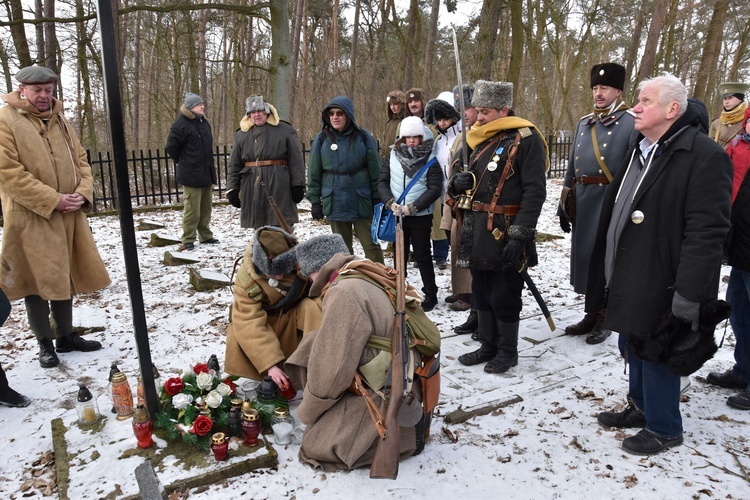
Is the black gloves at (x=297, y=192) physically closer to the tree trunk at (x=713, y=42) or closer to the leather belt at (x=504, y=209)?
the leather belt at (x=504, y=209)

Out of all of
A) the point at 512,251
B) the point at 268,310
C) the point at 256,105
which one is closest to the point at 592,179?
the point at 512,251

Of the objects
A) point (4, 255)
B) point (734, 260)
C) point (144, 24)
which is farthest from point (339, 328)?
point (144, 24)

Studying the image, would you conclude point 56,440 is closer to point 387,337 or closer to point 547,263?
point 387,337

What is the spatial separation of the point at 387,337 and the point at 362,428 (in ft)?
1.62

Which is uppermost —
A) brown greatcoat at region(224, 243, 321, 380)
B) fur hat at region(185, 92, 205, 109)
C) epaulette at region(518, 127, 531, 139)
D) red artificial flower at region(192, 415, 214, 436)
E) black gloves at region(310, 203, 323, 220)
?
fur hat at region(185, 92, 205, 109)

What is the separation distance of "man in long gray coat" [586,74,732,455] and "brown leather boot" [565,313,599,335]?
151 cm

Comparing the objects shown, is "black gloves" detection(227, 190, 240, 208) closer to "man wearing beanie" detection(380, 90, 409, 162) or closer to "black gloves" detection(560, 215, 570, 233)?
"man wearing beanie" detection(380, 90, 409, 162)

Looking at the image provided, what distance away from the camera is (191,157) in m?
7.15

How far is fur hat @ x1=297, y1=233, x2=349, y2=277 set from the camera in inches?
111

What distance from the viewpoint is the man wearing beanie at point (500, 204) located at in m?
3.49

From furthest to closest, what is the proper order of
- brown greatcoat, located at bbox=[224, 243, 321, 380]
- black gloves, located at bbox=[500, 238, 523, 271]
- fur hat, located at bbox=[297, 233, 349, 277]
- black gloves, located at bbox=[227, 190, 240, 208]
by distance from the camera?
black gloves, located at bbox=[227, 190, 240, 208]
black gloves, located at bbox=[500, 238, 523, 271]
brown greatcoat, located at bbox=[224, 243, 321, 380]
fur hat, located at bbox=[297, 233, 349, 277]

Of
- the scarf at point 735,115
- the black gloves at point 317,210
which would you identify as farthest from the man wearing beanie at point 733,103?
the black gloves at point 317,210

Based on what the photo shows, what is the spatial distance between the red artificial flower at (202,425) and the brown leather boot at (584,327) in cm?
309

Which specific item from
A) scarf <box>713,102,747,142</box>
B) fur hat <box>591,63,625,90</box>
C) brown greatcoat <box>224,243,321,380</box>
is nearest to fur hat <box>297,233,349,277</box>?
brown greatcoat <box>224,243,321,380</box>
